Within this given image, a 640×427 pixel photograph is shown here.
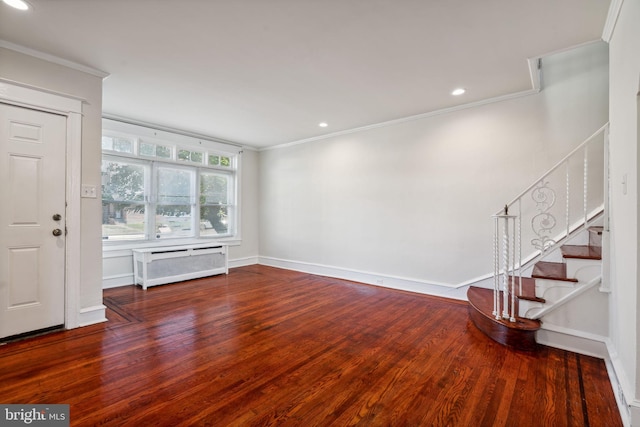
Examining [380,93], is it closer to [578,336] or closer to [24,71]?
[578,336]

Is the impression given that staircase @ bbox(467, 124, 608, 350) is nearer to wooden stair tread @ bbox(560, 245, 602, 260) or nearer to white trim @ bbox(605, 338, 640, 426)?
wooden stair tread @ bbox(560, 245, 602, 260)

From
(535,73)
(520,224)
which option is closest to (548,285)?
(520,224)

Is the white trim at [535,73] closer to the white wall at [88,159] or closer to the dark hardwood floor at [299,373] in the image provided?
the dark hardwood floor at [299,373]

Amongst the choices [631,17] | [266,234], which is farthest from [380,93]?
[266,234]

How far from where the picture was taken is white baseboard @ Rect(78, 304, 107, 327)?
2.91 meters

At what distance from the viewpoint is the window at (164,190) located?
4488 millimetres

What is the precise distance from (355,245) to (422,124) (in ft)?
7.23

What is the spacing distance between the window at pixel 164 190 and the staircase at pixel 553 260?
4.81 meters

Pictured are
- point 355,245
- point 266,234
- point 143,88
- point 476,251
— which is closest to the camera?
point 143,88

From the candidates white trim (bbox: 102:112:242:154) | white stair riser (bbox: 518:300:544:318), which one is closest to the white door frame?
white trim (bbox: 102:112:242:154)

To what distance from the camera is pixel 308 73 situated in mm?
3000

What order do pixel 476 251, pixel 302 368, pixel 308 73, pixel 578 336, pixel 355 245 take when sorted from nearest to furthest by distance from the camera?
pixel 302 368 < pixel 578 336 < pixel 308 73 < pixel 476 251 < pixel 355 245

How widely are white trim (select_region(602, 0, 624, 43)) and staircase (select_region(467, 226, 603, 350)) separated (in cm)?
160

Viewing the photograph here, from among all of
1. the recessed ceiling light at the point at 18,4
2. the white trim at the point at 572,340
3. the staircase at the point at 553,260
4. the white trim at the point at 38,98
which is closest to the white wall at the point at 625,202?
the white trim at the point at 572,340
